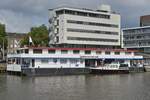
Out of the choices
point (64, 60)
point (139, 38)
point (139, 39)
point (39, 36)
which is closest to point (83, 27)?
point (39, 36)

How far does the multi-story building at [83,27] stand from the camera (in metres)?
140

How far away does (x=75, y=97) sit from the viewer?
55.2 meters

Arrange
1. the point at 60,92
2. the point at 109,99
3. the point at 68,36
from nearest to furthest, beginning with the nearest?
the point at 109,99
the point at 60,92
the point at 68,36

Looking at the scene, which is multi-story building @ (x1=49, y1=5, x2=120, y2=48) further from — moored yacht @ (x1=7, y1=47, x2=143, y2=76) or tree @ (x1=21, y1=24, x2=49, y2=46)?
moored yacht @ (x1=7, y1=47, x2=143, y2=76)

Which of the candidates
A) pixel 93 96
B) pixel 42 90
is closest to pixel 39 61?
pixel 42 90

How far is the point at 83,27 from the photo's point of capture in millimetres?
143875

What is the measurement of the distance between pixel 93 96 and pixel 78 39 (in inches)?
3468

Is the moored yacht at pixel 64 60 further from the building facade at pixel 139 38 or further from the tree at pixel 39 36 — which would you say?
the building facade at pixel 139 38

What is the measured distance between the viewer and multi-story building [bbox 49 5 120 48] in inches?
5527

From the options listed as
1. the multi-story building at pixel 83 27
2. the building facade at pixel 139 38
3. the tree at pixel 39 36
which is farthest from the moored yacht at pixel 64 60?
the building facade at pixel 139 38

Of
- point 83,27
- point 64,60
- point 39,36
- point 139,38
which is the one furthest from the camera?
point 139,38

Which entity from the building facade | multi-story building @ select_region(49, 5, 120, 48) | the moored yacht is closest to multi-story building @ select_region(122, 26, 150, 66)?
the building facade

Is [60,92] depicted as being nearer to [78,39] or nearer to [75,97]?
[75,97]

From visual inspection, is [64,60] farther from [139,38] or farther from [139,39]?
[139,38]
